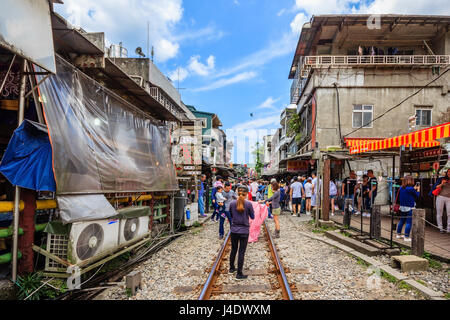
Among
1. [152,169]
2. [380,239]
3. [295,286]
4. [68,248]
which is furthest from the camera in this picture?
[152,169]

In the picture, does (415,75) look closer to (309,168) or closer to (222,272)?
(309,168)

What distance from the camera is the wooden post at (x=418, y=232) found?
6078 mm

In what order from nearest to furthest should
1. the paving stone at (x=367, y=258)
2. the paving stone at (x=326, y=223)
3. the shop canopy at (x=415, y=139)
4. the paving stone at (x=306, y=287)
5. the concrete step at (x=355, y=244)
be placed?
the paving stone at (x=306, y=287)
the paving stone at (x=367, y=258)
the shop canopy at (x=415, y=139)
the concrete step at (x=355, y=244)
the paving stone at (x=326, y=223)

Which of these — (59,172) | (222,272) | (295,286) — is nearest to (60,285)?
(59,172)

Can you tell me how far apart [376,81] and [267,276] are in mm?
17271

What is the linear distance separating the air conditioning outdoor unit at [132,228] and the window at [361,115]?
53.1ft

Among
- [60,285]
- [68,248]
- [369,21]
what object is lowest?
[60,285]

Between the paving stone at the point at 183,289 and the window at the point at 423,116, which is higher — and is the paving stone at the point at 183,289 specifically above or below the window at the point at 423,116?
below

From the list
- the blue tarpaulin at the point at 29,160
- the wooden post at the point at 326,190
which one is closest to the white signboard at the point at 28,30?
the blue tarpaulin at the point at 29,160

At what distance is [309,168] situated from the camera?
21172 mm

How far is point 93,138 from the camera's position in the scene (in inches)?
218

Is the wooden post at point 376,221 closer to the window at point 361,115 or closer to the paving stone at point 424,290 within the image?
the paving stone at point 424,290

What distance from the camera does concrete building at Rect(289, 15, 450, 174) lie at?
1750cm

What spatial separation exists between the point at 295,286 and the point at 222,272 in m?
1.74
